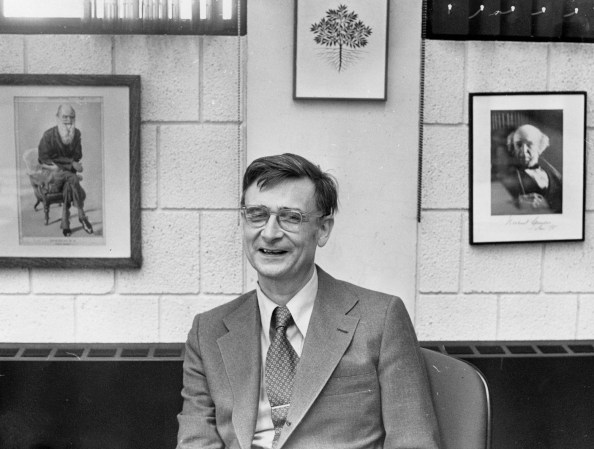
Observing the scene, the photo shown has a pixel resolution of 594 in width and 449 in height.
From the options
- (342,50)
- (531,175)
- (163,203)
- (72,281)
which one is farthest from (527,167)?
(72,281)

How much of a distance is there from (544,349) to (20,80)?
1998mm

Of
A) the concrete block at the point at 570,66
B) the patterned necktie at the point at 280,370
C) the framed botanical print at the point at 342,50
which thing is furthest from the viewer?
the concrete block at the point at 570,66

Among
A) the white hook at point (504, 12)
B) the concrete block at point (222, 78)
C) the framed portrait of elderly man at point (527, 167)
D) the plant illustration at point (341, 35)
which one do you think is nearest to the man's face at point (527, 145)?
the framed portrait of elderly man at point (527, 167)

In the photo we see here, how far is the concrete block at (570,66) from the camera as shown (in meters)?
2.66

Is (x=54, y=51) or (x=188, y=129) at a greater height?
(x=54, y=51)

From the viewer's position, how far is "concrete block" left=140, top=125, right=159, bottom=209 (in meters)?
2.60

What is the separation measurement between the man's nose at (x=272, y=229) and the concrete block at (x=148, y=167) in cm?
87

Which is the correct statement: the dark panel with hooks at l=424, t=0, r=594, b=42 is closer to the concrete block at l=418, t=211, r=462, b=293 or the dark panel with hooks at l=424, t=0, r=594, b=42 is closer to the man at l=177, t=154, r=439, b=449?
the concrete block at l=418, t=211, r=462, b=293

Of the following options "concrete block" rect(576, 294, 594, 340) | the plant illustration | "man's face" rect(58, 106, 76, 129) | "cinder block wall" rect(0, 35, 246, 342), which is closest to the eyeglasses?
"cinder block wall" rect(0, 35, 246, 342)

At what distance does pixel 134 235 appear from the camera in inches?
103

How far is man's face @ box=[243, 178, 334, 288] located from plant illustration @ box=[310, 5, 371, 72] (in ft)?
2.71

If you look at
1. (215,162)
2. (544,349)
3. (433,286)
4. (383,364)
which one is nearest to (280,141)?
(215,162)

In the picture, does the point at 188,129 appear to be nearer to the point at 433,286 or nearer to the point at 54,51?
the point at 54,51

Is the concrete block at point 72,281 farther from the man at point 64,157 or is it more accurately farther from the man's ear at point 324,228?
the man's ear at point 324,228
